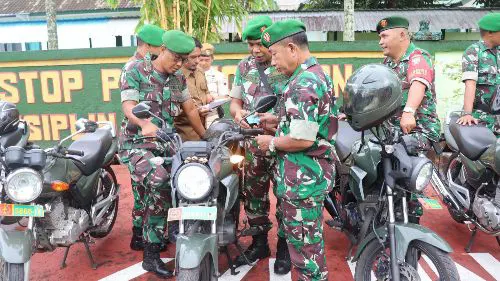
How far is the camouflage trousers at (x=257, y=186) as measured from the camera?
3.25 meters

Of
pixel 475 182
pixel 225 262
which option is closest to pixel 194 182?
pixel 225 262

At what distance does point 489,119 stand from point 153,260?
3185 mm

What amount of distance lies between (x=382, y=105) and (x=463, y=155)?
63.0 inches

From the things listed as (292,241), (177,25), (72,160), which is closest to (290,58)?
(292,241)

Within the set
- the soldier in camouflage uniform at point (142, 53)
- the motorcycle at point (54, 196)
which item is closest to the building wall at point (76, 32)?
the soldier in camouflage uniform at point (142, 53)

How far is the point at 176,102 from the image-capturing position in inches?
137

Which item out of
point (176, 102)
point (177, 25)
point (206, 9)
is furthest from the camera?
point (206, 9)

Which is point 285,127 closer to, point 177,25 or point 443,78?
point 177,25

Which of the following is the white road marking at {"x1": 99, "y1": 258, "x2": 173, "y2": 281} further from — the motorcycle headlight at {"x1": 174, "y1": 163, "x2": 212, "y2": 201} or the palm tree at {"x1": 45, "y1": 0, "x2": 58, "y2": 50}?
the palm tree at {"x1": 45, "y1": 0, "x2": 58, "y2": 50}

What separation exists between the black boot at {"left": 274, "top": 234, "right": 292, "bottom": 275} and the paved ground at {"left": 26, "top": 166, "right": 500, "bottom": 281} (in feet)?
0.18

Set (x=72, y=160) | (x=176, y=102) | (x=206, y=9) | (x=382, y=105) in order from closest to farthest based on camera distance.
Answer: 1. (x=382, y=105)
2. (x=72, y=160)
3. (x=176, y=102)
4. (x=206, y=9)

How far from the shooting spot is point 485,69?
394cm

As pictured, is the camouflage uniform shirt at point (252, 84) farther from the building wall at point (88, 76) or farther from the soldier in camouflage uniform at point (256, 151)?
the building wall at point (88, 76)

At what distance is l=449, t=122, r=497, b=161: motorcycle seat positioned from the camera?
333cm
